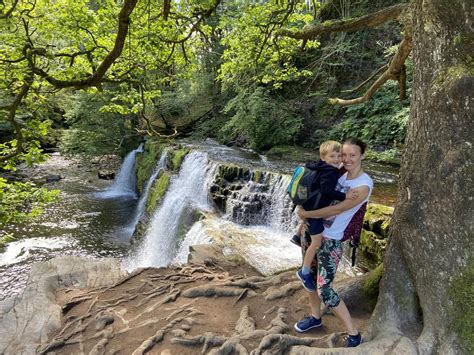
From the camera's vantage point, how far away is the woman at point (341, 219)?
8.46 ft

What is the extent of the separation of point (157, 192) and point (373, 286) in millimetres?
10317

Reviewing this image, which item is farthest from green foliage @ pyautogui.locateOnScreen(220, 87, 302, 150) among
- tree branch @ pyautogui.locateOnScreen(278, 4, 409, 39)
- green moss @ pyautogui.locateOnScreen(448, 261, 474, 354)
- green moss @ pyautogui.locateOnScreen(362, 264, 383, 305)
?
green moss @ pyautogui.locateOnScreen(448, 261, 474, 354)

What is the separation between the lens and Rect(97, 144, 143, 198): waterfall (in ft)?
57.1

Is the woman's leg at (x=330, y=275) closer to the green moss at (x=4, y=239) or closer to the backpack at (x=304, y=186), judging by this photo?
the backpack at (x=304, y=186)

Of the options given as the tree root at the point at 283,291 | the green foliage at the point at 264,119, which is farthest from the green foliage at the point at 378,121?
the tree root at the point at 283,291

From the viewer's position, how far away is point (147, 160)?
55.0 ft

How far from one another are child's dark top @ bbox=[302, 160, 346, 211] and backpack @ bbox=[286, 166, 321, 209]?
0.02 m

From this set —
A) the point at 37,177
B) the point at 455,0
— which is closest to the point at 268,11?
the point at 455,0

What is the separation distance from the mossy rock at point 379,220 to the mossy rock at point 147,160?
11.3 m

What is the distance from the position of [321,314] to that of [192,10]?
16.8 feet

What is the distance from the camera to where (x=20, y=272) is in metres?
9.55

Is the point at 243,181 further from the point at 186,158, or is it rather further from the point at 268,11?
the point at 268,11

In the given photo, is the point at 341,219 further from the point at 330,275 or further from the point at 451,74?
the point at 451,74

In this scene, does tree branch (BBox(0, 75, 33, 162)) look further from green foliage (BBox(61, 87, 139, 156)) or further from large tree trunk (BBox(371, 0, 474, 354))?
green foliage (BBox(61, 87, 139, 156))
